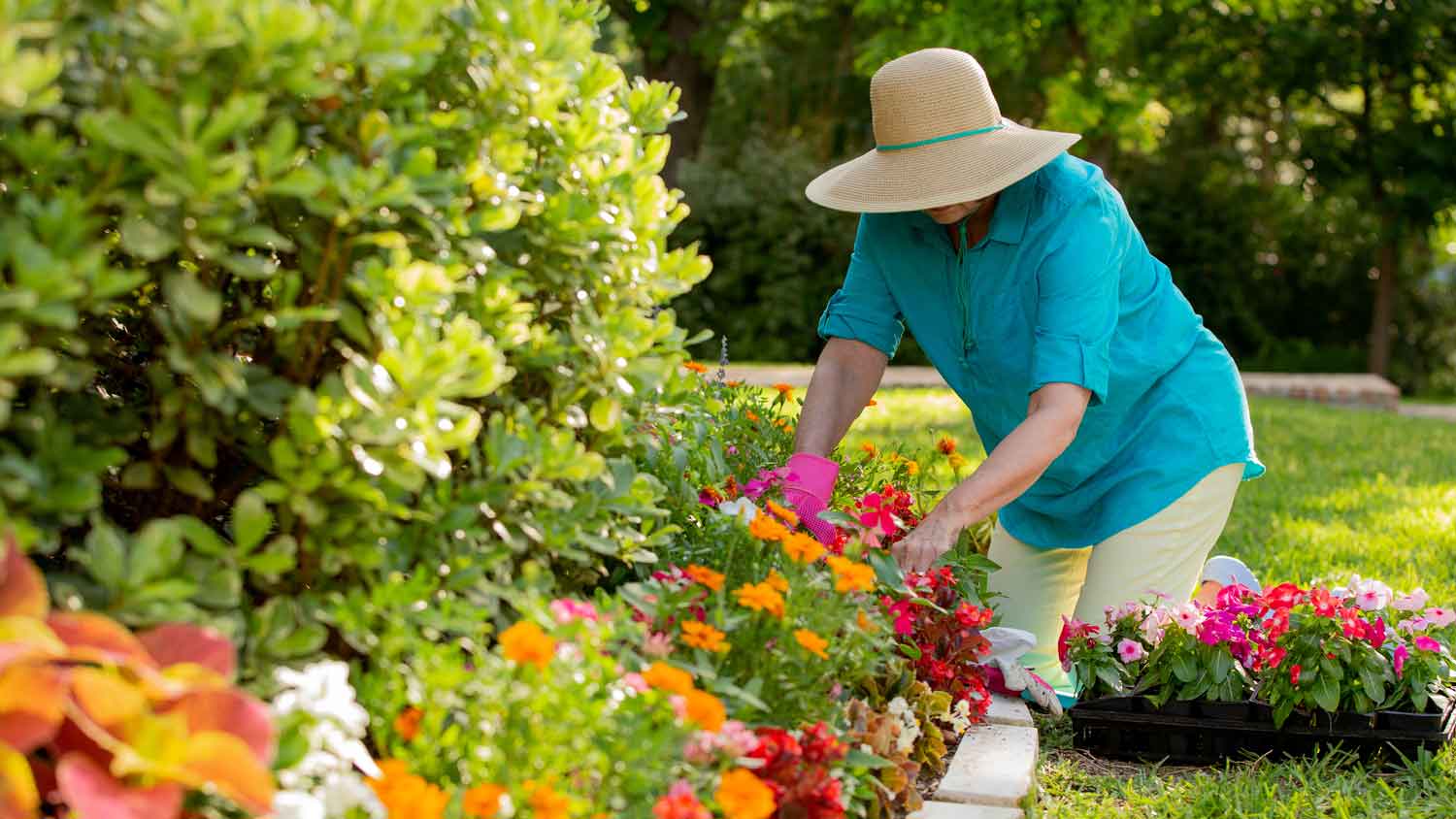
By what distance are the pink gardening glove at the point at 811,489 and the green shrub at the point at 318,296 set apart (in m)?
0.73

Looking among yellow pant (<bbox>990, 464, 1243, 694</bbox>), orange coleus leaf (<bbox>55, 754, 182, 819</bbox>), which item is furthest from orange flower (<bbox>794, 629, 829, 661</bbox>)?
yellow pant (<bbox>990, 464, 1243, 694</bbox>)

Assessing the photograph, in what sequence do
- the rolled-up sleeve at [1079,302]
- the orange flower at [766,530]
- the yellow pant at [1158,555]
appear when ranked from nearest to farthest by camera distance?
the orange flower at [766,530] < the rolled-up sleeve at [1079,302] < the yellow pant at [1158,555]

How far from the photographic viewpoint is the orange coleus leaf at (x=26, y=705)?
143 centimetres

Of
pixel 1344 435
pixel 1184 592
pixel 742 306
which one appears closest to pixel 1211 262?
pixel 742 306

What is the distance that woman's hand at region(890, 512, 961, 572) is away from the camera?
9.08 ft

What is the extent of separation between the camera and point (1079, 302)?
299 centimetres

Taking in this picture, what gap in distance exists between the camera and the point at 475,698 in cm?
182

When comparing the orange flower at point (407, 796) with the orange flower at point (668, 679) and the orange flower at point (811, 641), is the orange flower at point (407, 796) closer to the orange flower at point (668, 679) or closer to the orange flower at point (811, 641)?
the orange flower at point (668, 679)

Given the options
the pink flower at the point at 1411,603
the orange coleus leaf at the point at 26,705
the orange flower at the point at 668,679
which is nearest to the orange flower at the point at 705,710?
the orange flower at the point at 668,679

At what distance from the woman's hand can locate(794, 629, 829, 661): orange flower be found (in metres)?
0.65

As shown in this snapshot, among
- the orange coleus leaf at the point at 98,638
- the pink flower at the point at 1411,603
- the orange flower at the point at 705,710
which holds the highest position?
the orange coleus leaf at the point at 98,638

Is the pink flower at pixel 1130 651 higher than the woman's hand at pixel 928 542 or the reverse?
the reverse

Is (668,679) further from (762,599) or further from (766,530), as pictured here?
(766,530)

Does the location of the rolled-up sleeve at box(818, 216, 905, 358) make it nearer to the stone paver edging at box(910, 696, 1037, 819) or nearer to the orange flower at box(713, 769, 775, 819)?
the stone paver edging at box(910, 696, 1037, 819)
